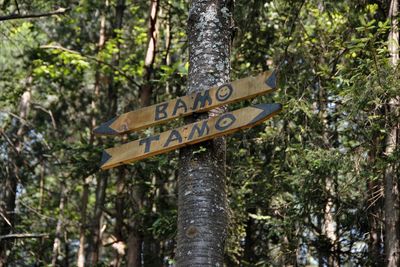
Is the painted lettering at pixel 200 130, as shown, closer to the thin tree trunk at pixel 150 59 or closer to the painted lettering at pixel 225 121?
the painted lettering at pixel 225 121

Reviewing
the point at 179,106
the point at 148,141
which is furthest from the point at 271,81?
the point at 148,141

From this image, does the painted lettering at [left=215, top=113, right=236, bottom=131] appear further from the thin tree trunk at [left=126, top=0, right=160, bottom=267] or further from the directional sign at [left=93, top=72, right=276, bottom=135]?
the thin tree trunk at [left=126, top=0, right=160, bottom=267]

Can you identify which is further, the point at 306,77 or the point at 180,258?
the point at 306,77

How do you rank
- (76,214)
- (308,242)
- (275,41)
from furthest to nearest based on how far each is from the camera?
(76,214) < (275,41) < (308,242)

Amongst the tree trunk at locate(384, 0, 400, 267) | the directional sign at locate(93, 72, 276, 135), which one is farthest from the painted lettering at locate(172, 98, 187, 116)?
the tree trunk at locate(384, 0, 400, 267)

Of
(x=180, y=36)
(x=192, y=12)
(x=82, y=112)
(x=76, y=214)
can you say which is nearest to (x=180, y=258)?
(x=192, y=12)

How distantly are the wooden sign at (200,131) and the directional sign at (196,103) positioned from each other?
12 cm

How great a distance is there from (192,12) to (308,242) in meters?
7.21

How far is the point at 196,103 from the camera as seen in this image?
13.8ft

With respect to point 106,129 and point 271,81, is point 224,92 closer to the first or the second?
point 271,81

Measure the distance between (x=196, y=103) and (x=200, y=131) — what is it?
0.26 meters

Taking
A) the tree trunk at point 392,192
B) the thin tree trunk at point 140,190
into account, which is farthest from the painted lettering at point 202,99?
the thin tree trunk at point 140,190

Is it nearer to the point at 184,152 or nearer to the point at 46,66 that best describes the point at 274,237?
the point at 46,66

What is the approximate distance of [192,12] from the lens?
4.61 meters
